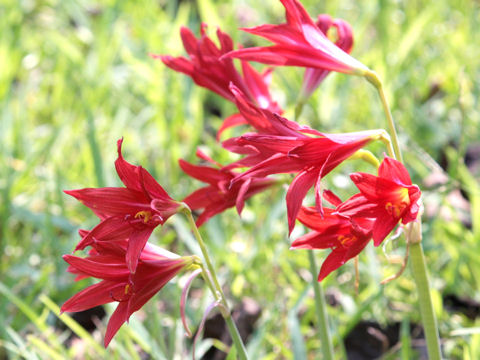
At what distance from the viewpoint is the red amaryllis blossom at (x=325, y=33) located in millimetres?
1383

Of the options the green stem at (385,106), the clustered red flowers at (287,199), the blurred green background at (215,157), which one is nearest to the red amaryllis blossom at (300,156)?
the clustered red flowers at (287,199)

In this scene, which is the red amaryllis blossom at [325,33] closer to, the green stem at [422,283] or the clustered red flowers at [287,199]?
the clustered red flowers at [287,199]

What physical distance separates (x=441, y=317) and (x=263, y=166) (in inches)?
44.5

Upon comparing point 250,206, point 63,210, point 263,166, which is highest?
point 263,166

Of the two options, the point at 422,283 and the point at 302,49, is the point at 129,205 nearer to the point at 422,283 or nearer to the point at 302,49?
the point at 302,49

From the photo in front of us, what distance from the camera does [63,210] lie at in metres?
2.47

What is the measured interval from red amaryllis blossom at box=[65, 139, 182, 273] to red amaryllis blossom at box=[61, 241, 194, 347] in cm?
3

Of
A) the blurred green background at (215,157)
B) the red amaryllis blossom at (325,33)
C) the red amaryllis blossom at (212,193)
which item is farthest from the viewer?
the blurred green background at (215,157)

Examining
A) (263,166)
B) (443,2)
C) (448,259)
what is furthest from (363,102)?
(263,166)

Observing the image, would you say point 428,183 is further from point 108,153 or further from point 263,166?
point 263,166

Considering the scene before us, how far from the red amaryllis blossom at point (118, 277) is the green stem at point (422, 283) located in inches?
15.2

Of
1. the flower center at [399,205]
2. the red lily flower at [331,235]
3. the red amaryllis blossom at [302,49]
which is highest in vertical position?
the red amaryllis blossom at [302,49]

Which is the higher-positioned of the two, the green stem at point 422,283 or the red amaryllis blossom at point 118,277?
the red amaryllis blossom at point 118,277

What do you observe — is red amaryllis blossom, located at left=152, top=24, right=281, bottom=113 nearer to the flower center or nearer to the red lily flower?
the red lily flower
